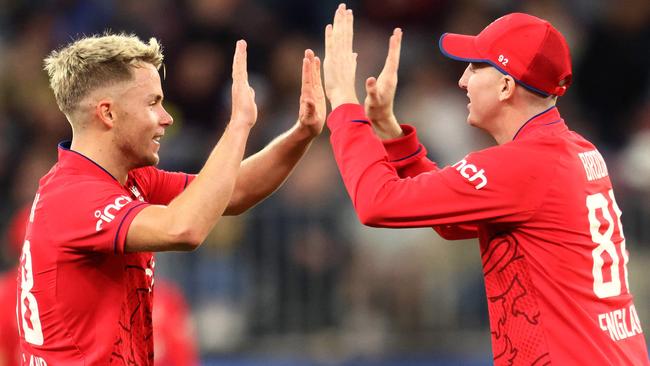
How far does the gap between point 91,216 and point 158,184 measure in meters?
0.89

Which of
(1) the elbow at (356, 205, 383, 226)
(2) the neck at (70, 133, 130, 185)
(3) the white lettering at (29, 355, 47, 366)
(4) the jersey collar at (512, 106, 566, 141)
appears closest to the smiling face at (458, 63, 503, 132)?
(4) the jersey collar at (512, 106, 566, 141)

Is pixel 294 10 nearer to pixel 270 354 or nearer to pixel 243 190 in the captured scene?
pixel 270 354

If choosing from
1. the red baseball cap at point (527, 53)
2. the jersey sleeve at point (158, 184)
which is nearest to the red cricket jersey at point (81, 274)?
the jersey sleeve at point (158, 184)

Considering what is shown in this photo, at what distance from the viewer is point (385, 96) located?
5.61 metres

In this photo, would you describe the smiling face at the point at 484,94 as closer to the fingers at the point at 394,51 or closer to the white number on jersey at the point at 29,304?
the fingers at the point at 394,51

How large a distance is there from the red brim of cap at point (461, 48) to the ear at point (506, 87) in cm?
13

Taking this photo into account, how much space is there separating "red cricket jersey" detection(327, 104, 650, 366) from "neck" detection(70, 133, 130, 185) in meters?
0.99

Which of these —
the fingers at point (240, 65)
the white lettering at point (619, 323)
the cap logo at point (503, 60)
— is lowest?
the white lettering at point (619, 323)

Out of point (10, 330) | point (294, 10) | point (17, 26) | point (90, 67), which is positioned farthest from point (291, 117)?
point (90, 67)

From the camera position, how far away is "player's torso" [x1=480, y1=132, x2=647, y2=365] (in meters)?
4.93

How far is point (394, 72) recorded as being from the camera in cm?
552

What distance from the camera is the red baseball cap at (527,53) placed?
5098mm

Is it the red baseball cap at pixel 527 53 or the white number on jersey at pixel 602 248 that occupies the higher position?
the red baseball cap at pixel 527 53

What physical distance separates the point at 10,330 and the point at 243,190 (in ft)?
7.55
